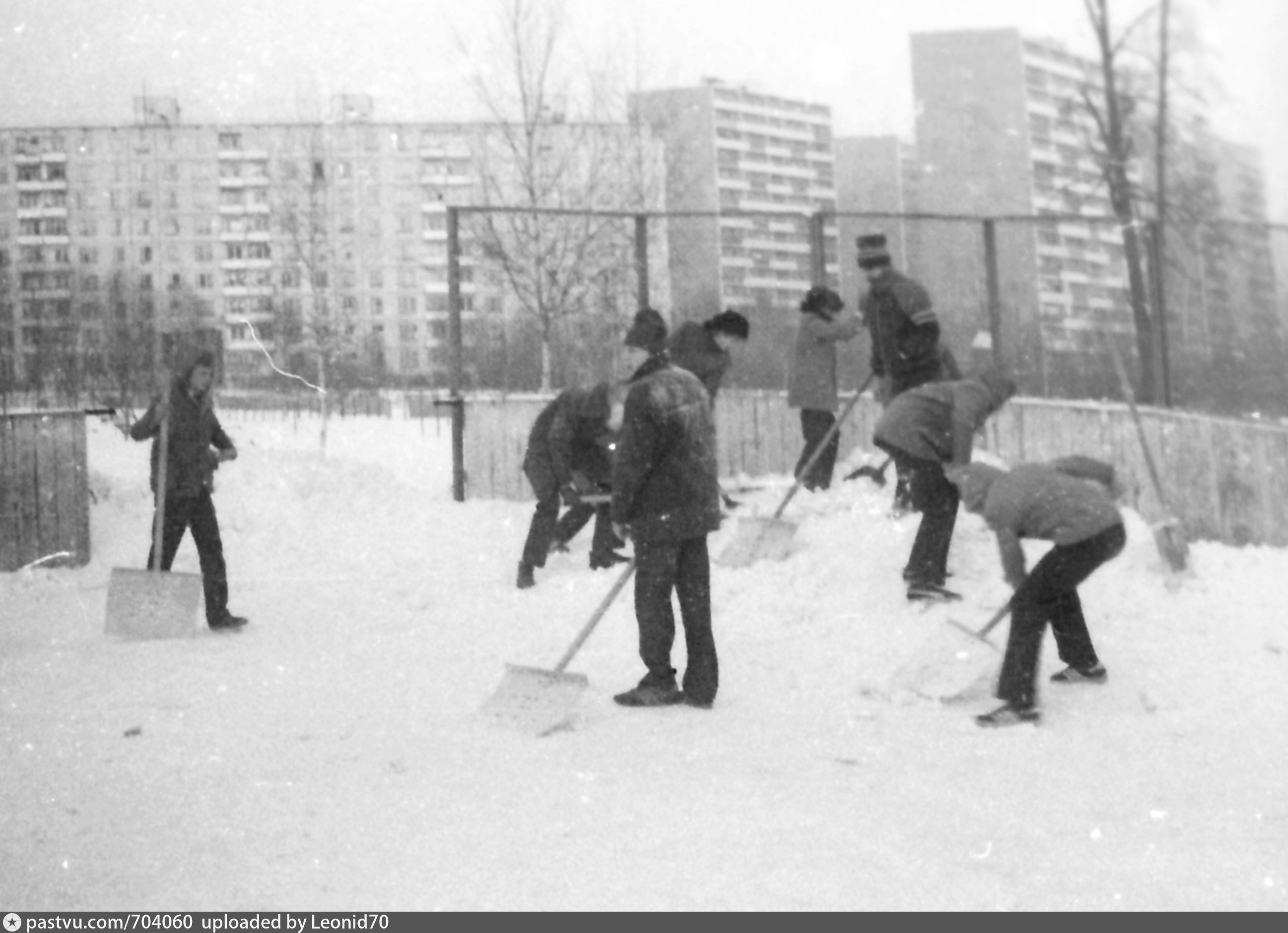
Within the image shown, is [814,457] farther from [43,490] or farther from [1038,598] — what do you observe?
[43,490]

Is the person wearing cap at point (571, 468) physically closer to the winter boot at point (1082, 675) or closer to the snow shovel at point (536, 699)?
the snow shovel at point (536, 699)

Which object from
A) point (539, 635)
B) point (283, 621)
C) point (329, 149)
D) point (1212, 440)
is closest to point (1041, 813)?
point (539, 635)

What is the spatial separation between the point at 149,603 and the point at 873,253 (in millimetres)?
4915

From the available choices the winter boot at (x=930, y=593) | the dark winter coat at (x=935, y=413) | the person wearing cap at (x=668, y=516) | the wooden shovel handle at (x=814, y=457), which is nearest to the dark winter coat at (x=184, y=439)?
the person wearing cap at (x=668, y=516)

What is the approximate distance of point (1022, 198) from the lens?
14320mm

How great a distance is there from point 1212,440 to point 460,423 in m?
6.42

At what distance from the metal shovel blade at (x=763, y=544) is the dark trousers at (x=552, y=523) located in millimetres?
919

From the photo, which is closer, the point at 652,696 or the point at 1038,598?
the point at 1038,598

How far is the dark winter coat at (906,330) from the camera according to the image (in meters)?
7.89

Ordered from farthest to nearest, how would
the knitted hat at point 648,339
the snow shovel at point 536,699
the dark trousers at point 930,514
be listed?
the dark trousers at point 930,514 < the knitted hat at point 648,339 < the snow shovel at point 536,699

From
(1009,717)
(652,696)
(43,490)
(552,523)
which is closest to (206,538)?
(552,523)

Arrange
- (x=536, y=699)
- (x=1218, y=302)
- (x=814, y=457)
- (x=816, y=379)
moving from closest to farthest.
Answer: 1. (x=536, y=699)
2. (x=814, y=457)
3. (x=816, y=379)
4. (x=1218, y=302)

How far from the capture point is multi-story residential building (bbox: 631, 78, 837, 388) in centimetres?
1170

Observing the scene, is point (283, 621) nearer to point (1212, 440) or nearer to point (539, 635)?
point (539, 635)
